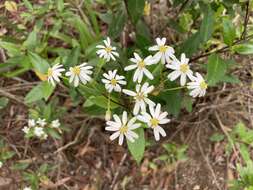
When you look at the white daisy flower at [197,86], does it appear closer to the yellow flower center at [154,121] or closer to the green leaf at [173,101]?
the yellow flower center at [154,121]

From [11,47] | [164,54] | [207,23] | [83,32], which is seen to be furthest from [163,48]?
[83,32]

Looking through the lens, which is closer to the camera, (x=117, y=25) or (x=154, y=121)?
(x=154, y=121)

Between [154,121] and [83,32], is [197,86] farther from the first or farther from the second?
[83,32]

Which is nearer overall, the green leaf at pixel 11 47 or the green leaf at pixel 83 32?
the green leaf at pixel 11 47

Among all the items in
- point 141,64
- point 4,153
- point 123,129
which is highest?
point 141,64

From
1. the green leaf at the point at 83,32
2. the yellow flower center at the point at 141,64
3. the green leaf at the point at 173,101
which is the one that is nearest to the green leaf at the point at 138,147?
the yellow flower center at the point at 141,64

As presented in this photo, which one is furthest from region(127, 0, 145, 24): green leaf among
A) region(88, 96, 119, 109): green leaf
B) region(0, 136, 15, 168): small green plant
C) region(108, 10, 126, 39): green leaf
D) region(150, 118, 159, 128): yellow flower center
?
region(0, 136, 15, 168): small green plant
